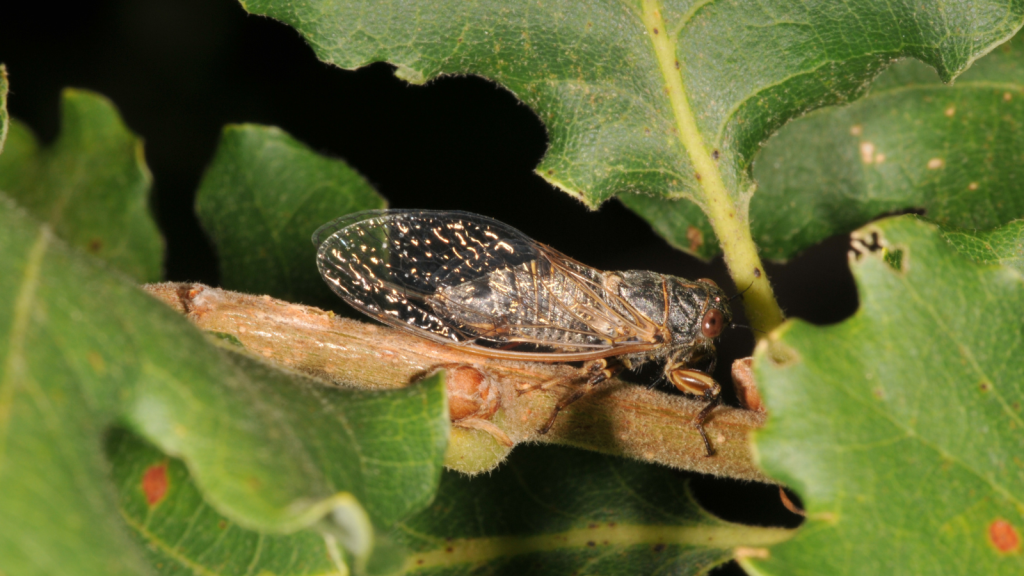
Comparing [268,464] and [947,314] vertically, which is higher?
[947,314]

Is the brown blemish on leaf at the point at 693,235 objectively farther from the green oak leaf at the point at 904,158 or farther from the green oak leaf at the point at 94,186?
the green oak leaf at the point at 94,186

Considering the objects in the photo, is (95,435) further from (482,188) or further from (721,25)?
(482,188)


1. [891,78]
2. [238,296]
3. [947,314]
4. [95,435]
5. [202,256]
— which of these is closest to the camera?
[95,435]

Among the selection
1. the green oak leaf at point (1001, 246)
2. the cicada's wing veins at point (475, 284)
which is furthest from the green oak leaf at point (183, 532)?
the green oak leaf at point (1001, 246)

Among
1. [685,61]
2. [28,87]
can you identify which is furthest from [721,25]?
[28,87]

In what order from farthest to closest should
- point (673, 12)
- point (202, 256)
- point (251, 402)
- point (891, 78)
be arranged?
point (202, 256) → point (891, 78) → point (673, 12) → point (251, 402)

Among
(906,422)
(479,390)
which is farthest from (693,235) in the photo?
(906,422)

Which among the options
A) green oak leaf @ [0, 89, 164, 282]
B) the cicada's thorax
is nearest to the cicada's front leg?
the cicada's thorax

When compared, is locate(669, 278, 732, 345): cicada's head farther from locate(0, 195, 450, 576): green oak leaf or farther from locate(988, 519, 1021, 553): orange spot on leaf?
locate(0, 195, 450, 576): green oak leaf
